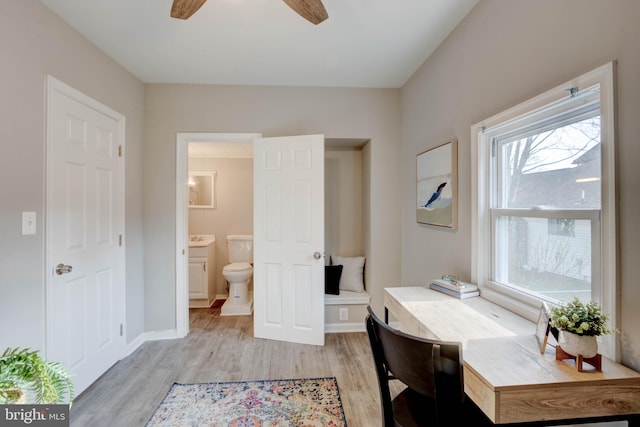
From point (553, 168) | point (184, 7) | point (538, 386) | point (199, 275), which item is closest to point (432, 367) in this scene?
point (538, 386)

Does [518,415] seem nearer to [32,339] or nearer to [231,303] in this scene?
[32,339]

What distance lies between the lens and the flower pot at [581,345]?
0.92 metres

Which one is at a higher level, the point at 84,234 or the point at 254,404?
the point at 84,234

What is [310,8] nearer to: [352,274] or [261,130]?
[261,130]

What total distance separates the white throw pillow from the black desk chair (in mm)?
2038

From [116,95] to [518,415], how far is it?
3.26 metres

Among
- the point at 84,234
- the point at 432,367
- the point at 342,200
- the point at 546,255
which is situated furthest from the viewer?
the point at 342,200

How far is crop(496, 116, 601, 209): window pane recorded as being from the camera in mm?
1148

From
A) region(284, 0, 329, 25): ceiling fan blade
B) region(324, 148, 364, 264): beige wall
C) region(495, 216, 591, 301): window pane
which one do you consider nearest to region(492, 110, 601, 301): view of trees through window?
region(495, 216, 591, 301): window pane

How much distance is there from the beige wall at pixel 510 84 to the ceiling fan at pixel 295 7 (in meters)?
0.98

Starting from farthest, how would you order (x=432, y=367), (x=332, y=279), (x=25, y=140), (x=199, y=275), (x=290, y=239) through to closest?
(x=199, y=275), (x=332, y=279), (x=290, y=239), (x=25, y=140), (x=432, y=367)

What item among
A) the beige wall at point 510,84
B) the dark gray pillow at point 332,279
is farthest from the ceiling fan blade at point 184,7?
the dark gray pillow at point 332,279

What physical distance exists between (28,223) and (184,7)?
1475 mm

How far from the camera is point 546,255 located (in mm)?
1385
